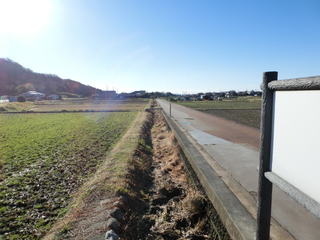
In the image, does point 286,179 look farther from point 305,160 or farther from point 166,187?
point 166,187

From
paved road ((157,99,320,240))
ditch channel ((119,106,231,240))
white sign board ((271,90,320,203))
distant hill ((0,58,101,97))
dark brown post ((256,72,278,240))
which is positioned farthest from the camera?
distant hill ((0,58,101,97))

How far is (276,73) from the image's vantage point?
68.5 inches

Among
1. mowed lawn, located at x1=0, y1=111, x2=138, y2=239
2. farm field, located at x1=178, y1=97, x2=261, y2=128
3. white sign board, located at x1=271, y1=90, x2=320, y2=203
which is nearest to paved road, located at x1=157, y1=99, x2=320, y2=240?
white sign board, located at x1=271, y1=90, x2=320, y2=203

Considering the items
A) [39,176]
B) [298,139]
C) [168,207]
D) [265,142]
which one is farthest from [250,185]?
[39,176]

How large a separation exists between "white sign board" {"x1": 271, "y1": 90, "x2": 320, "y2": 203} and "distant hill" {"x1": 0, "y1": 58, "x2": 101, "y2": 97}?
114815 millimetres

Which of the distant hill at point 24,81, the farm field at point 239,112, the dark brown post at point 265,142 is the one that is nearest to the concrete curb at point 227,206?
the dark brown post at point 265,142

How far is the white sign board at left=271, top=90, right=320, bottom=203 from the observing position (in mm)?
1198

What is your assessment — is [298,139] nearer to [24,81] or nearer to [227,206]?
[227,206]

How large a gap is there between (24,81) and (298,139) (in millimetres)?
143682

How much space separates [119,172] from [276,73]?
4.72 meters

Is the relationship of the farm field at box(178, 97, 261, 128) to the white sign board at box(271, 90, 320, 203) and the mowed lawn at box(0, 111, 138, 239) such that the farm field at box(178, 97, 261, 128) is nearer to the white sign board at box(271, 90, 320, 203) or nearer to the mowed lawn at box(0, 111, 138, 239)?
the mowed lawn at box(0, 111, 138, 239)

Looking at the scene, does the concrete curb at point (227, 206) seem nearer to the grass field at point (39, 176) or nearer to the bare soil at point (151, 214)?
the bare soil at point (151, 214)

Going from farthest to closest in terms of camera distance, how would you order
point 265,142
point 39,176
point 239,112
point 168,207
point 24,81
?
1. point 24,81
2. point 239,112
3. point 39,176
4. point 168,207
5. point 265,142

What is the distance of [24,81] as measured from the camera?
401 ft
